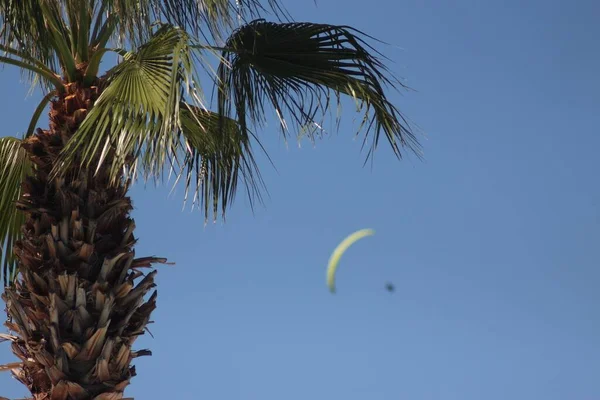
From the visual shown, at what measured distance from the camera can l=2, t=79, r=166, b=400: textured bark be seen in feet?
18.8

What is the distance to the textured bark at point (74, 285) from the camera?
574cm

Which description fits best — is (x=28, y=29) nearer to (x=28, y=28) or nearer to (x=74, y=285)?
(x=28, y=28)

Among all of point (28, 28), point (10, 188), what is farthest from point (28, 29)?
point (10, 188)

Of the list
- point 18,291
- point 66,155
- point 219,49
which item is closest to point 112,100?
point 66,155

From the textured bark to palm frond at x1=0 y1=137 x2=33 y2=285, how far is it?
2.16ft

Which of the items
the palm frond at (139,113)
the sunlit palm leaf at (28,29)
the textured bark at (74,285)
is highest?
the sunlit palm leaf at (28,29)

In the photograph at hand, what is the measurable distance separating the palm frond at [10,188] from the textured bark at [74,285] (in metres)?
0.66

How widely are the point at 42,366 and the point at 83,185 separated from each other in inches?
45.2

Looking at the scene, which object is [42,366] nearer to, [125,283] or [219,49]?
[125,283]

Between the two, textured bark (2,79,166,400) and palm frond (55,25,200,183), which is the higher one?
palm frond (55,25,200,183)

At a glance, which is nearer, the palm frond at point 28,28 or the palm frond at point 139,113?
the palm frond at point 139,113

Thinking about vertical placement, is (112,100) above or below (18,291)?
above

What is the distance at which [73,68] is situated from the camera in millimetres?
6473

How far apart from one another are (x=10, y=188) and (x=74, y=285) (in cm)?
151
